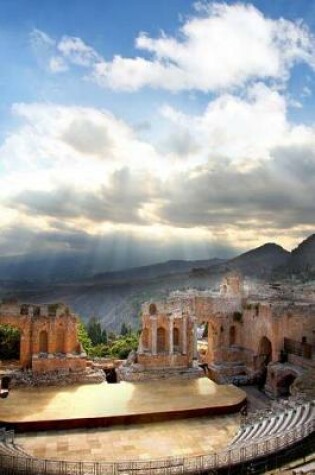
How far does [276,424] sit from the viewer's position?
65.2ft

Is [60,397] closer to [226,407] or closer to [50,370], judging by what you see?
[50,370]

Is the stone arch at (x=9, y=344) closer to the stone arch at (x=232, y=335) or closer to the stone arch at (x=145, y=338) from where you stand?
the stone arch at (x=145, y=338)

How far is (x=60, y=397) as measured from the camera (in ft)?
85.1

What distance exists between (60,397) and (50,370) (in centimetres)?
386

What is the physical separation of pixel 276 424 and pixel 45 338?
55.6 ft

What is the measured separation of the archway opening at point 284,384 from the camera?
27.5 m

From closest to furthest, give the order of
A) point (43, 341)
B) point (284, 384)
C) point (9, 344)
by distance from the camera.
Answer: point (284, 384) < point (43, 341) < point (9, 344)

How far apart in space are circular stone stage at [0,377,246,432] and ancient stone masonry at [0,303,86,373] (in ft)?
6.90

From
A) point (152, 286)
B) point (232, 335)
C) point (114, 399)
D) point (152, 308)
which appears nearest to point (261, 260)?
point (152, 286)

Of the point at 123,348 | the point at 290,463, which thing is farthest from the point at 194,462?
the point at 123,348

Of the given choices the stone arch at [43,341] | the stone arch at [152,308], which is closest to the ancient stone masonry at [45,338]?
the stone arch at [43,341]

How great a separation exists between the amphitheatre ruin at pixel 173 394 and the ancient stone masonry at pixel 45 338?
7 centimetres

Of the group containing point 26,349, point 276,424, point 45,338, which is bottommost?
point 276,424

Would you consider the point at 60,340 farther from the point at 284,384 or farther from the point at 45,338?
the point at 284,384
